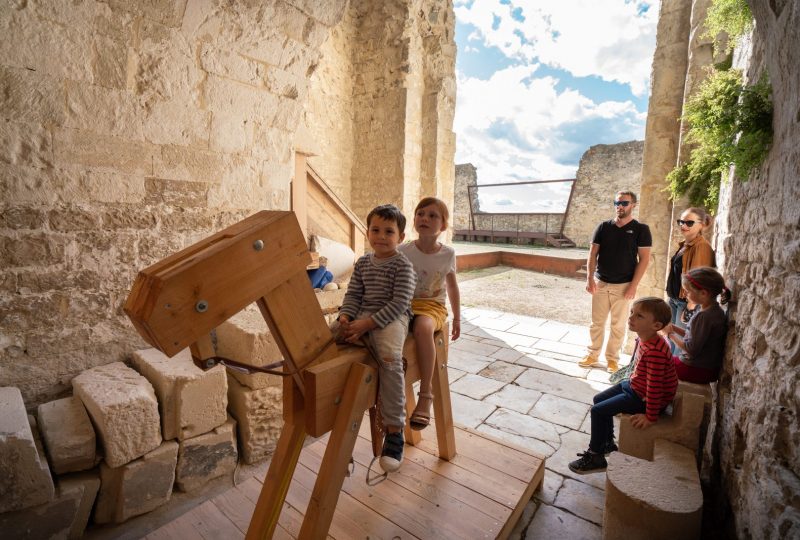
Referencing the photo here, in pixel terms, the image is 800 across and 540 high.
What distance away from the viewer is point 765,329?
1663 millimetres

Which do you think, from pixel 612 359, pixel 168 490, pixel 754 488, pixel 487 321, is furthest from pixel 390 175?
pixel 754 488

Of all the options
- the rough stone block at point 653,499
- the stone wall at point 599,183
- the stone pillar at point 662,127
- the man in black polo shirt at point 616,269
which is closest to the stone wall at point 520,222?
the stone wall at point 599,183

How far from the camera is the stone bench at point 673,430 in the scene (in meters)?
2.10

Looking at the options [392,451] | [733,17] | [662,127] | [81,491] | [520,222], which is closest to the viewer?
[392,451]

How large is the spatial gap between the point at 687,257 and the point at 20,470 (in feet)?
14.7

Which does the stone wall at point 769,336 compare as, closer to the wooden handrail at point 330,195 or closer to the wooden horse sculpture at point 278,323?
the wooden horse sculpture at point 278,323

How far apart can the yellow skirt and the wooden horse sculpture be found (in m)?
0.51

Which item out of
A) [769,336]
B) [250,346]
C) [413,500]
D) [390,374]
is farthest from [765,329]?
[250,346]

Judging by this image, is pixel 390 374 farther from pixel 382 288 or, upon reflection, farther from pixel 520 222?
pixel 520 222

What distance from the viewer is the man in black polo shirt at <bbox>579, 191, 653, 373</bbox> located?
4051 millimetres

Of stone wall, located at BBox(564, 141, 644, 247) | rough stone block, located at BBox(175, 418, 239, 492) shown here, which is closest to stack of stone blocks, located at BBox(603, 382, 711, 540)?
rough stone block, located at BBox(175, 418, 239, 492)

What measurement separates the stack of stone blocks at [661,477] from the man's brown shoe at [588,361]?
1975mm

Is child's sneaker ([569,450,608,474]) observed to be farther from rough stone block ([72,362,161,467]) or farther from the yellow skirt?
rough stone block ([72,362,161,467])

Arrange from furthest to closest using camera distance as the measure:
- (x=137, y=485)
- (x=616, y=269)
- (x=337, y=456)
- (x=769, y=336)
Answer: (x=616, y=269)
(x=137, y=485)
(x=769, y=336)
(x=337, y=456)
